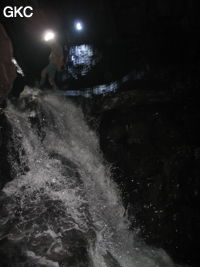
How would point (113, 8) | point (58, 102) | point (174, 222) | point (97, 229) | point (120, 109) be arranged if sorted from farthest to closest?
point (113, 8) → point (58, 102) → point (120, 109) → point (174, 222) → point (97, 229)

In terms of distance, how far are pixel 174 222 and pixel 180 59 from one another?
22.7 ft

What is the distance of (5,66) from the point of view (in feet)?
24.8

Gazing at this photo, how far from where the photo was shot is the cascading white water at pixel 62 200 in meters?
4.96

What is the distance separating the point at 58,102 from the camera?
377 inches

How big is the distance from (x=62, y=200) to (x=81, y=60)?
28.2 feet

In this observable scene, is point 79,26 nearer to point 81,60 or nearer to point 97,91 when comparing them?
point 81,60

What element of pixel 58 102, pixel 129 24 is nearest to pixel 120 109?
pixel 58 102

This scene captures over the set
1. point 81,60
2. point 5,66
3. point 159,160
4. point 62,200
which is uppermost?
point 81,60

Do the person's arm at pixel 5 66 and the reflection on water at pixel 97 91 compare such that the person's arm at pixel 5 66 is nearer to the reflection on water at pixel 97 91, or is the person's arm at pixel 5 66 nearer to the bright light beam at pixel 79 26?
the reflection on water at pixel 97 91

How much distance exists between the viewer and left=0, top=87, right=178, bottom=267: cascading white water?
4963 mm

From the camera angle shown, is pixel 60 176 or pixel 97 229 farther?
pixel 60 176

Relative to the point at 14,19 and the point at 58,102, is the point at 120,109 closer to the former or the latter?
the point at 58,102

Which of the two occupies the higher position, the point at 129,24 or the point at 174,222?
the point at 129,24

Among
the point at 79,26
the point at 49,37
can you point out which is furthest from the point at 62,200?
the point at 79,26
